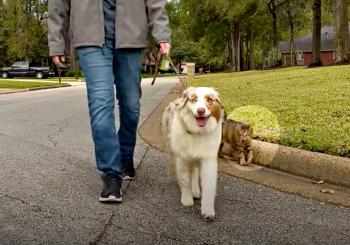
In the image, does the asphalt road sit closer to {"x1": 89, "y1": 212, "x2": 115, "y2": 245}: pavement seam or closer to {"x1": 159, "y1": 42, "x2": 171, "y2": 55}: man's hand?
{"x1": 89, "y1": 212, "x2": 115, "y2": 245}: pavement seam

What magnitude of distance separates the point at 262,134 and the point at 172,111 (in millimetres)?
2478

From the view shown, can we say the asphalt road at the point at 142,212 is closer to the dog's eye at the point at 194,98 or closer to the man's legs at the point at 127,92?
the man's legs at the point at 127,92

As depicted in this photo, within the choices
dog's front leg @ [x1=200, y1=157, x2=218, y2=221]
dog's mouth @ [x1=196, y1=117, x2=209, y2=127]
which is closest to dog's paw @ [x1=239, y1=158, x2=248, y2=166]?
dog's front leg @ [x1=200, y1=157, x2=218, y2=221]

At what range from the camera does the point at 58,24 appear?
4.54 meters

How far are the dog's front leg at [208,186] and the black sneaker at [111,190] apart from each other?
749 millimetres

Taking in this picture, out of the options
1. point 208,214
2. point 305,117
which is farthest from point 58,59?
point 305,117

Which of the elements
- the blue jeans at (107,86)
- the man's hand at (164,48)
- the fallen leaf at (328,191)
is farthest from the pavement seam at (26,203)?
the fallen leaf at (328,191)

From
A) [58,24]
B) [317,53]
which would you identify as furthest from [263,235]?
[317,53]

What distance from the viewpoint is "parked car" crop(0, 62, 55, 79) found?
2085 inches

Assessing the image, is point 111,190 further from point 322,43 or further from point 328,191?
point 322,43

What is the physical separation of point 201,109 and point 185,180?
0.73m

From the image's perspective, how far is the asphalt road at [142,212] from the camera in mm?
3602

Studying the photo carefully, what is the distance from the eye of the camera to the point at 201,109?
381 cm

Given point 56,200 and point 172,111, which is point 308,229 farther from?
point 56,200
